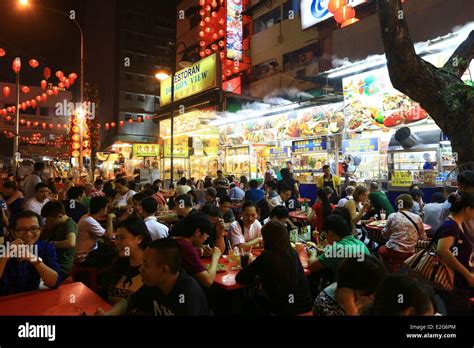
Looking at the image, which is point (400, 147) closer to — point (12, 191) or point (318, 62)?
point (318, 62)

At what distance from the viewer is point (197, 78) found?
53.6 ft

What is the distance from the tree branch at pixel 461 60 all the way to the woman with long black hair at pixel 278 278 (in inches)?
148

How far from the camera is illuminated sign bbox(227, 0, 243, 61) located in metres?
20.7

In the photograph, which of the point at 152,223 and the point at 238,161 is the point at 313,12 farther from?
the point at 152,223

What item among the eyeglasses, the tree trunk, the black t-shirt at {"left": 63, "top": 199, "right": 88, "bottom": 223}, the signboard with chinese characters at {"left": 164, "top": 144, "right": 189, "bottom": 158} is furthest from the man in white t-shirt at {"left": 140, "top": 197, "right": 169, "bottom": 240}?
the signboard with chinese characters at {"left": 164, "top": 144, "right": 189, "bottom": 158}

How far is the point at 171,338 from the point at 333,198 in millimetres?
8066

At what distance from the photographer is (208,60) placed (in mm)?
15430

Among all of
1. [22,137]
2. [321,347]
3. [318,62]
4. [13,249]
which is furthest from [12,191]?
[22,137]

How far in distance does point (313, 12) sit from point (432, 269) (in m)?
14.1

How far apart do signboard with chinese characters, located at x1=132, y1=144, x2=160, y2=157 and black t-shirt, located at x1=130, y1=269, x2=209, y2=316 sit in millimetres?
15702

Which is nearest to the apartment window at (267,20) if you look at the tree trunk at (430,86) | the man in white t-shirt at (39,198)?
the tree trunk at (430,86)

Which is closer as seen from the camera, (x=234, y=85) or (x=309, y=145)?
(x=309, y=145)

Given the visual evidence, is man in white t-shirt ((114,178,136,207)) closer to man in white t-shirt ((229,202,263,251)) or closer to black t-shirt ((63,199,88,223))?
black t-shirt ((63,199,88,223))

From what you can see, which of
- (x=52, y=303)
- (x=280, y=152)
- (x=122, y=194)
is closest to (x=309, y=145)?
(x=280, y=152)
